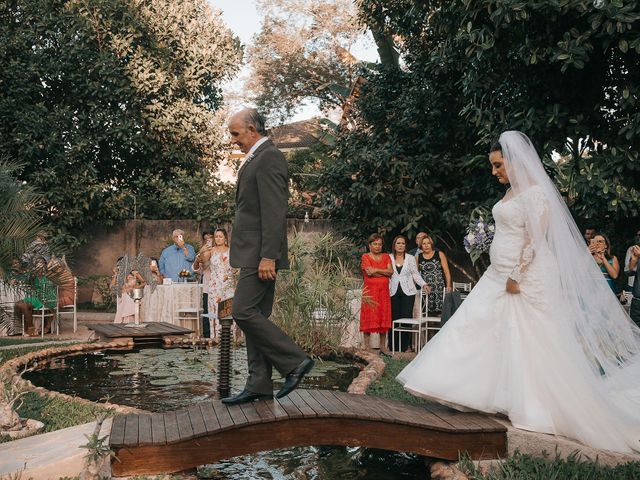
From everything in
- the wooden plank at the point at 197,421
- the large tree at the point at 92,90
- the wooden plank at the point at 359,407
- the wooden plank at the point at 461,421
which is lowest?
the wooden plank at the point at 461,421

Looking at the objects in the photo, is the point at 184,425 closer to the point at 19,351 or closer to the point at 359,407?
the point at 359,407

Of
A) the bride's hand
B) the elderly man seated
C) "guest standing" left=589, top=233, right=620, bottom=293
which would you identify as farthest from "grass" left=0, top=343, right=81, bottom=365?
"guest standing" left=589, top=233, right=620, bottom=293

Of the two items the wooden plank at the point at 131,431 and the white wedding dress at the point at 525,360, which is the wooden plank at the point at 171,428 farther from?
the white wedding dress at the point at 525,360

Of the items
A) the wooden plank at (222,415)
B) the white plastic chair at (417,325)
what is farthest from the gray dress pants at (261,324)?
the white plastic chair at (417,325)

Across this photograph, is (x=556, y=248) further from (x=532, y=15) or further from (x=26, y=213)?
(x=26, y=213)

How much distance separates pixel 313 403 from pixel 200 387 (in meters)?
3.14

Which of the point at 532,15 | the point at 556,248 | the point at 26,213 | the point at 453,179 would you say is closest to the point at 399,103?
the point at 453,179

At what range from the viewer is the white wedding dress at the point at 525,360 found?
16.1 feet

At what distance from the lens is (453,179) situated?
15.1 m

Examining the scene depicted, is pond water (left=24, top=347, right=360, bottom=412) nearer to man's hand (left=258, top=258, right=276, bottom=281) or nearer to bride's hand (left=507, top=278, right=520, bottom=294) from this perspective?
man's hand (left=258, top=258, right=276, bottom=281)

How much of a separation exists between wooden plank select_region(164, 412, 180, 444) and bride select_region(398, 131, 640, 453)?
1643 mm

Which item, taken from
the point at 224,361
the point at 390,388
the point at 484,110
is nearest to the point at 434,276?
the point at 484,110

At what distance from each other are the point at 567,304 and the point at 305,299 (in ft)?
16.1

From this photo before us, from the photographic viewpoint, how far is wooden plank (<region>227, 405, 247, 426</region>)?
4.67m
